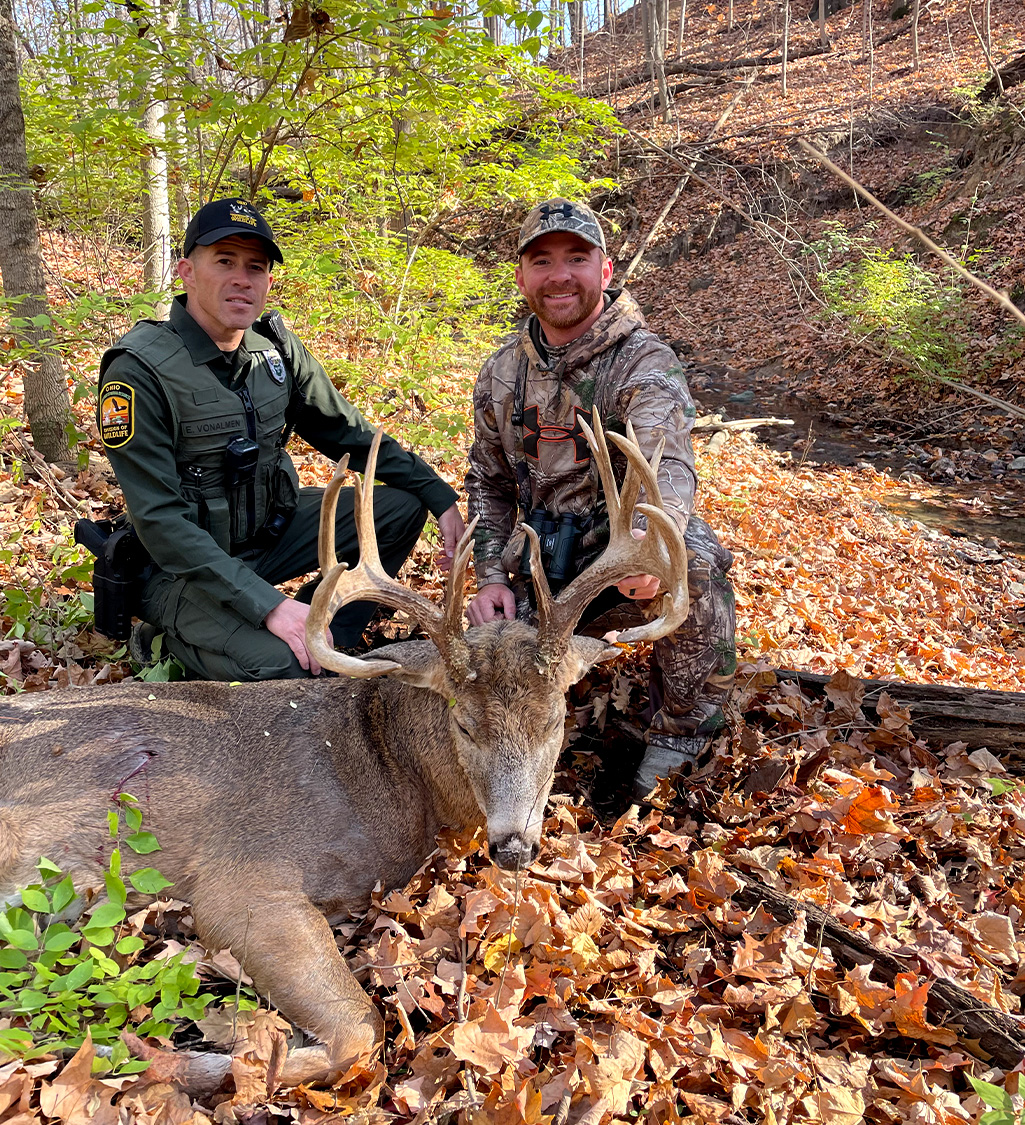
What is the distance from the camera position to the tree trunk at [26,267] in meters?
6.82

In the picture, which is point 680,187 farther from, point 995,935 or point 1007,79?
point 995,935

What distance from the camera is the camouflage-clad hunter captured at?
489cm

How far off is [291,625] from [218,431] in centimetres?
157

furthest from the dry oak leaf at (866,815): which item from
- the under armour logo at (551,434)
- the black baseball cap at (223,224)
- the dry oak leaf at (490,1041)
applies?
the black baseball cap at (223,224)

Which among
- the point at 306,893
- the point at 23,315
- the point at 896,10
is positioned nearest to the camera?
the point at 306,893

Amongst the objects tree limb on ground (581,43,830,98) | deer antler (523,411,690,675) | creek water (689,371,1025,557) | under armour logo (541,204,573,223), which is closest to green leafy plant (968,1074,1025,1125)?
deer antler (523,411,690,675)

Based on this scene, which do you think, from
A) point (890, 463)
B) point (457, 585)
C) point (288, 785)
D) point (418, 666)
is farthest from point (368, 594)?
point (890, 463)

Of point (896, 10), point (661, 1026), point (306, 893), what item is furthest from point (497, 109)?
point (896, 10)

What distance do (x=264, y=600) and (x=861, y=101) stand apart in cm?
3176

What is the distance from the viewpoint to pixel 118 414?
4.97 metres

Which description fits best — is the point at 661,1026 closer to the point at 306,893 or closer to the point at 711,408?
the point at 306,893

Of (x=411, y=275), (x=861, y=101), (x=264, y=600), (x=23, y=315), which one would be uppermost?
(x=861, y=101)

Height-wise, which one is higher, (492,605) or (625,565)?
(625,565)

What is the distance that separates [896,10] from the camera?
36375 mm
